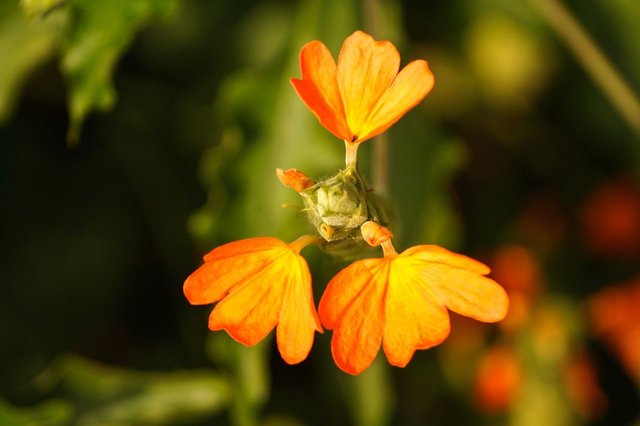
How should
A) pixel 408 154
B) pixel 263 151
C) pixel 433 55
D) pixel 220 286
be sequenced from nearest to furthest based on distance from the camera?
pixel 220 286, pixel 263 151, pixel 408 154, pixel 433 55

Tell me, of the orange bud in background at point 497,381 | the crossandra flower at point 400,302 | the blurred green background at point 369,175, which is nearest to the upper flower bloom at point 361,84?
the crossandra flower at point 400,302

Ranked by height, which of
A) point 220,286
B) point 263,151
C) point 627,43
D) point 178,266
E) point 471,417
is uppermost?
point 220,286

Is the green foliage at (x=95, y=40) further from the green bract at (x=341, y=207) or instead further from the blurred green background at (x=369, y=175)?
the green bract at (x=341, y=207)

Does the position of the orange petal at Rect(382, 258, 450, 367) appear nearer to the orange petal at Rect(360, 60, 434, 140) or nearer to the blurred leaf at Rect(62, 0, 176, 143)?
the orange petal at Rect(360, 60, 434, 140)

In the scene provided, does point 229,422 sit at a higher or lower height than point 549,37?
lower

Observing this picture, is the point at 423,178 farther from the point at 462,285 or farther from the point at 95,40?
the point at 462,285

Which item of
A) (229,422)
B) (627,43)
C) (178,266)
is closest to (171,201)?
(178,266)

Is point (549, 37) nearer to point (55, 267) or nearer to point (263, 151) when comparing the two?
point (263, 151)

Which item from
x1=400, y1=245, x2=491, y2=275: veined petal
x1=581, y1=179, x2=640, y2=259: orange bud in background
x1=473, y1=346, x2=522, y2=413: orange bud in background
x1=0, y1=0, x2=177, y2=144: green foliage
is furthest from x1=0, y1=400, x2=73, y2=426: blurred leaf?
x1=581, y1=179, x2=640, y2=259: orange bud in background
